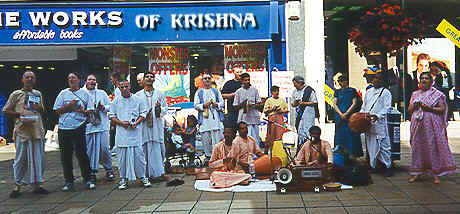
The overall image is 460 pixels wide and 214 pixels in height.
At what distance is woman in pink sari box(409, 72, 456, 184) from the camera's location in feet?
25.1

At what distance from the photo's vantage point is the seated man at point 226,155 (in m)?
8.21

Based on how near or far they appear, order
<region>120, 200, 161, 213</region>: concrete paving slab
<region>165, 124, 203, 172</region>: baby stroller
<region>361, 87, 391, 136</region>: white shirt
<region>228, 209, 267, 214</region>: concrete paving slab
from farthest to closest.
A: <region>165, 124, 203, 172</region>: baby stroller → <region>361, 87, 391, 136</region>: white shirt → <region>120, 200, 161, 213</region>: concrete paving slab → <region>228, 209, 267, 214</region>: concrete paving slab

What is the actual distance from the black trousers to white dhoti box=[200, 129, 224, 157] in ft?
9.45

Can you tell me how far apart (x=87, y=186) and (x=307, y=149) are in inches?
155

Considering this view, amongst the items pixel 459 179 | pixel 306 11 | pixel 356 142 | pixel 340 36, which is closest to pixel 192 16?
pixel 306 11

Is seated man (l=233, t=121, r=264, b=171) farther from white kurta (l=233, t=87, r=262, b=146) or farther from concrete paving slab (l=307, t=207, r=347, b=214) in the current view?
concrete paving slab (l=307, t=207, r=347, b=214)

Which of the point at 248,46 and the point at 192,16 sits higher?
the point at 192,16

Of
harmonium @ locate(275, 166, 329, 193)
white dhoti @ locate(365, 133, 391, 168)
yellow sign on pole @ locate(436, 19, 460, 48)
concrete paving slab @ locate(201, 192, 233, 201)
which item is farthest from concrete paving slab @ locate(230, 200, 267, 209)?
yellow sign on pole @ locate(436, 19, 460, 48)

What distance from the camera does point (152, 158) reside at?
326 inches

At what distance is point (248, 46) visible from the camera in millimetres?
13234

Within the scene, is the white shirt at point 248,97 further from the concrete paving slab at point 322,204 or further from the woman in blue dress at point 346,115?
the concrete paving slab at point 322,204

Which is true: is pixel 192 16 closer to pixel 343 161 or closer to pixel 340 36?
pixel 340 36

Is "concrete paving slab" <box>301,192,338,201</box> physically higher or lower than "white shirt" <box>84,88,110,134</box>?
lower

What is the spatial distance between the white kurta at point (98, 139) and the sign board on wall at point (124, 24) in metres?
4.48
